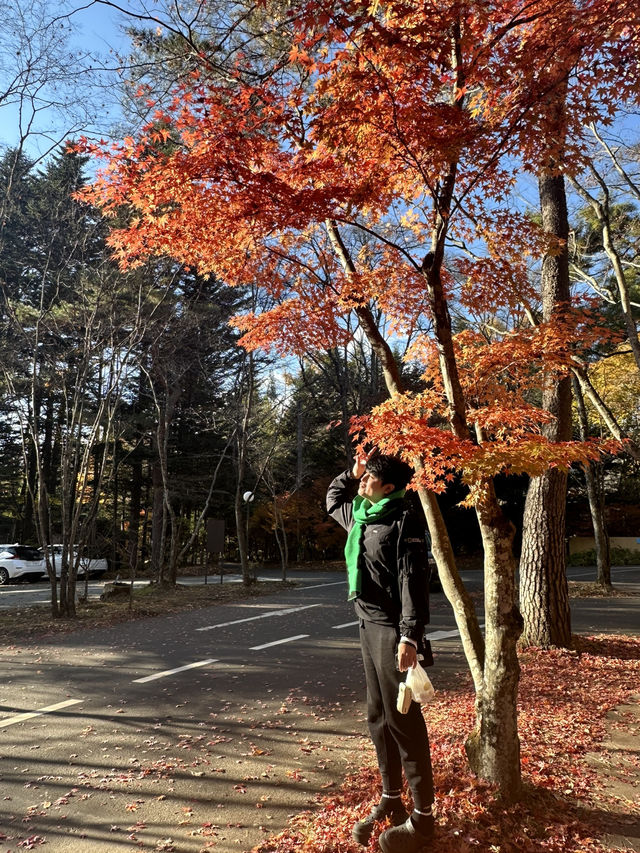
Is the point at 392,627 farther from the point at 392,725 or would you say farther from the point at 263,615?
the point at 263,615

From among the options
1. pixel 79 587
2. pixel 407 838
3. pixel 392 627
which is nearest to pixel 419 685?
pixel 392 627

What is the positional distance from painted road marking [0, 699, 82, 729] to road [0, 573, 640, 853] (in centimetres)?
1

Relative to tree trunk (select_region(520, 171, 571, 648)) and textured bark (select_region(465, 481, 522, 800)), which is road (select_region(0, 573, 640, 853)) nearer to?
textured bark (select_region(465, 481, 522, 800))

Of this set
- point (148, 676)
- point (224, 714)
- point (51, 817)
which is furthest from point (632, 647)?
point (51, 817)

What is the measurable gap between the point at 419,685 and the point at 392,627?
0.30 m

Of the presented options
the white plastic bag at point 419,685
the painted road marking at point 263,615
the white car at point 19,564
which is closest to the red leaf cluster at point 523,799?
the white plastic bag at point 419,685

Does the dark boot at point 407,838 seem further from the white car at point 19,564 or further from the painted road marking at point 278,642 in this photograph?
the white car at point 19,564

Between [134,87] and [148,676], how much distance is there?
20.6 ft

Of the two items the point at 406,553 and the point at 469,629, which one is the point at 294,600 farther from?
the point at 406,553

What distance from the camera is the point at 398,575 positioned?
2.47 m

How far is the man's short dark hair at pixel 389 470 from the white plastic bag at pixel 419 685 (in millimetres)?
827

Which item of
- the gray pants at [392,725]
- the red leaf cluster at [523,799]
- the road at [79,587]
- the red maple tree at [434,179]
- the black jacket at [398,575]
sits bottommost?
the road at [79,587]

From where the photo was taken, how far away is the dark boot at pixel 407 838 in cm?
223

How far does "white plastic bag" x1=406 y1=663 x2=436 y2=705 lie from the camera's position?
84.8 inches
